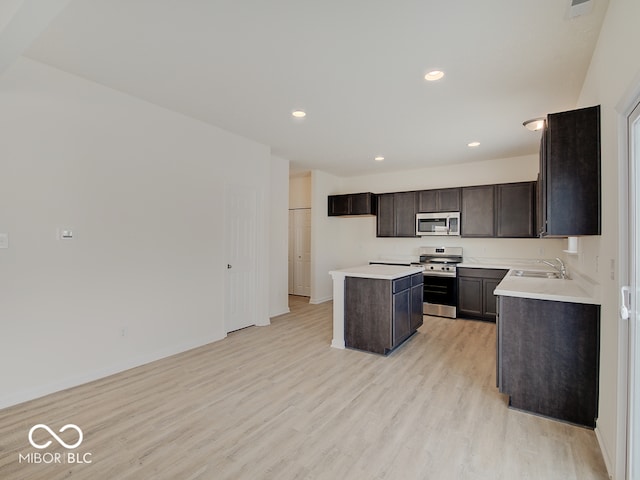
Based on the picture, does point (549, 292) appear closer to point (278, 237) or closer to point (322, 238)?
point (278, 237)

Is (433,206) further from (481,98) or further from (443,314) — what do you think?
(481,98)

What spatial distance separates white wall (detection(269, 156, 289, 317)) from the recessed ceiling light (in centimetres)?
322

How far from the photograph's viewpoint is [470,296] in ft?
17.5

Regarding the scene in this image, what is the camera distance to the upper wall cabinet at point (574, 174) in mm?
2191

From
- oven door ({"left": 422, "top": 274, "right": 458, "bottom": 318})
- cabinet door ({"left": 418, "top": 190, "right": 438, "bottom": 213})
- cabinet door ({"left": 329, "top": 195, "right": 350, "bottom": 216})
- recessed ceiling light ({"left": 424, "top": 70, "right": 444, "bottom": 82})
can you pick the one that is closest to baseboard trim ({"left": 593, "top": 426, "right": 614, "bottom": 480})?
recessed ceiling light ({"left": 424, "top": 70, "right": 444, "bottom": 82})

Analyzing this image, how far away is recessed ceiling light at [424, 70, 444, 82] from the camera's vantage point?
2717 mm

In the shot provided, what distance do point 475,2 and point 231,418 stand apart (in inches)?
127

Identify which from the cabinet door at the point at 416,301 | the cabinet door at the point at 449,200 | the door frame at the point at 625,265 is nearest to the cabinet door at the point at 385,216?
the cabinet door at the point at 449,200

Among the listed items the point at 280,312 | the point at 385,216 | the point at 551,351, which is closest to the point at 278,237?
the point at 280,312

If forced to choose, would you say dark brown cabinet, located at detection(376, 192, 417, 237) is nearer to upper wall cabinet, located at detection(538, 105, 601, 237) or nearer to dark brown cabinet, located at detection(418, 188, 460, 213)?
dark brown cabinet, located at detection(418, 188, 460, 213)

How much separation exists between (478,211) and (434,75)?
3427mm

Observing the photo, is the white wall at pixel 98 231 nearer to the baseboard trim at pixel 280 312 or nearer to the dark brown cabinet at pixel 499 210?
Answer: the baseboard trim at pixel 280 312

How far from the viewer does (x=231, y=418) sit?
2416 millimetres

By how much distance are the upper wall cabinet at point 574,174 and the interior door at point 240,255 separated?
11.8 ft
